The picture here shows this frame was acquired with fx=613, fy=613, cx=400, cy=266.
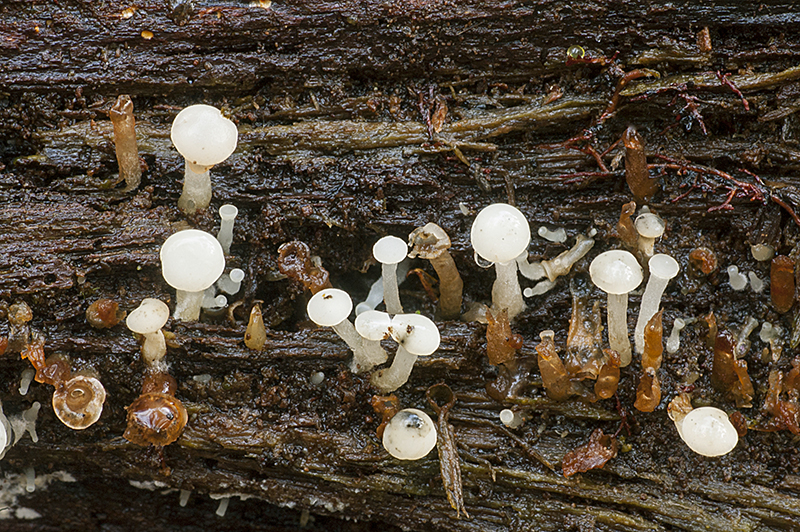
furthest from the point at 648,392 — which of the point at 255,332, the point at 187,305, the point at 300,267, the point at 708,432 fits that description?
the point at 187,305

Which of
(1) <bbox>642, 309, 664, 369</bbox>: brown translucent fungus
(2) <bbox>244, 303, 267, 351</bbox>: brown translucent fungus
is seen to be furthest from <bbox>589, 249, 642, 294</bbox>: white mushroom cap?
(2) <bbox>244, 303, 267, 351</bbox>: brown translucent fungus

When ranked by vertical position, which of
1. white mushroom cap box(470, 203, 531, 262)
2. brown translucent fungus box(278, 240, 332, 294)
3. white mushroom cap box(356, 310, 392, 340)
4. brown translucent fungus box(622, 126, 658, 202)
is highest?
brown translucent fungus box(622, 126, 658, 202)

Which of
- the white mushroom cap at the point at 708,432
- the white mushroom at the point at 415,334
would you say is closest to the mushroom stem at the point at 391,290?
the white mushroom at the point at 415,334

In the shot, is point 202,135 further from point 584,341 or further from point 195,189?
point 584,341

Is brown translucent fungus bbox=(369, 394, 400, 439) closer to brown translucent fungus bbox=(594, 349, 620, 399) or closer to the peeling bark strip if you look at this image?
the peeling bark strip

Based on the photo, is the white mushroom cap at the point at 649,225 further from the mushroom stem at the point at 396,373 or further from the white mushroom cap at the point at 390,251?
the mushroom stem at the point at 396,373

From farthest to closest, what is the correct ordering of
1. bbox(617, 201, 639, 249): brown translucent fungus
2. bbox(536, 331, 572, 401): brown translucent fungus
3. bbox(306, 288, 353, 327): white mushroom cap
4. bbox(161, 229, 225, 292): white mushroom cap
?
1. bbox(617, 201, 639, 249): brown translucent fungus
2. bbox(536, 331, 572, 401): brown translucent fungus
3. bbox(306, 288, 353, 327): white mushroom cap
4. bbox(161, 229, 225, 292): white mushroom cap
